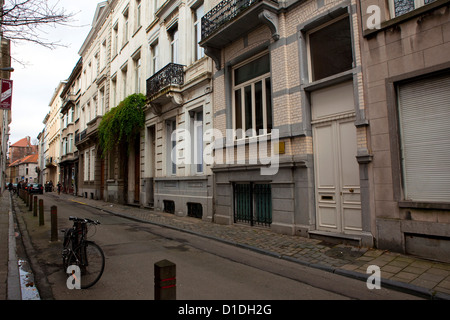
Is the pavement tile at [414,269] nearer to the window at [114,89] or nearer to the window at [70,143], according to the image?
the window at [114,89]

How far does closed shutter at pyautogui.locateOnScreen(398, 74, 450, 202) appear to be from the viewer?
5703 millimetres

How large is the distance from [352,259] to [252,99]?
6034mm

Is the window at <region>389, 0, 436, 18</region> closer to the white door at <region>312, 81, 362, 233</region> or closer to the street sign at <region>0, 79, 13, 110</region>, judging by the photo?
the white door at <region>312, 81, 362, 233</region>

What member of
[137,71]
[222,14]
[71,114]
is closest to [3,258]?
[222,14]

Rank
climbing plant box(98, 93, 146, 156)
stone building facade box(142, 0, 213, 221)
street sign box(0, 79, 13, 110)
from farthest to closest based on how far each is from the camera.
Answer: climbing plant box(98, 93, 146, 156)
stone building facade box(142, 0, 213, 221)
street sign box(0, 79, 13, 110)

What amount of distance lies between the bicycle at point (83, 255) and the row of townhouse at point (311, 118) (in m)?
5.00

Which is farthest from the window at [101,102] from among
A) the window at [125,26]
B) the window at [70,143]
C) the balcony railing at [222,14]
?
the balcony railing at [222,14]

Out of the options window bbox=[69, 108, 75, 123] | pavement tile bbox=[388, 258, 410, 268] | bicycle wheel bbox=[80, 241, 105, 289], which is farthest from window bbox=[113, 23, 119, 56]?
pavement tile bbox=[388, 258, 410, 268]

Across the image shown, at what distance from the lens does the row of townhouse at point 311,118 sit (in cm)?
589

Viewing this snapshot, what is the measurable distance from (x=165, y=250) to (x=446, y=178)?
5960mm

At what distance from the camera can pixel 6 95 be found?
388 inches

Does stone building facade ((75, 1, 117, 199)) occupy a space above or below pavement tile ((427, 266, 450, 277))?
above

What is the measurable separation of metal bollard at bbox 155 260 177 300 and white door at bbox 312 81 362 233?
561 centimetres
